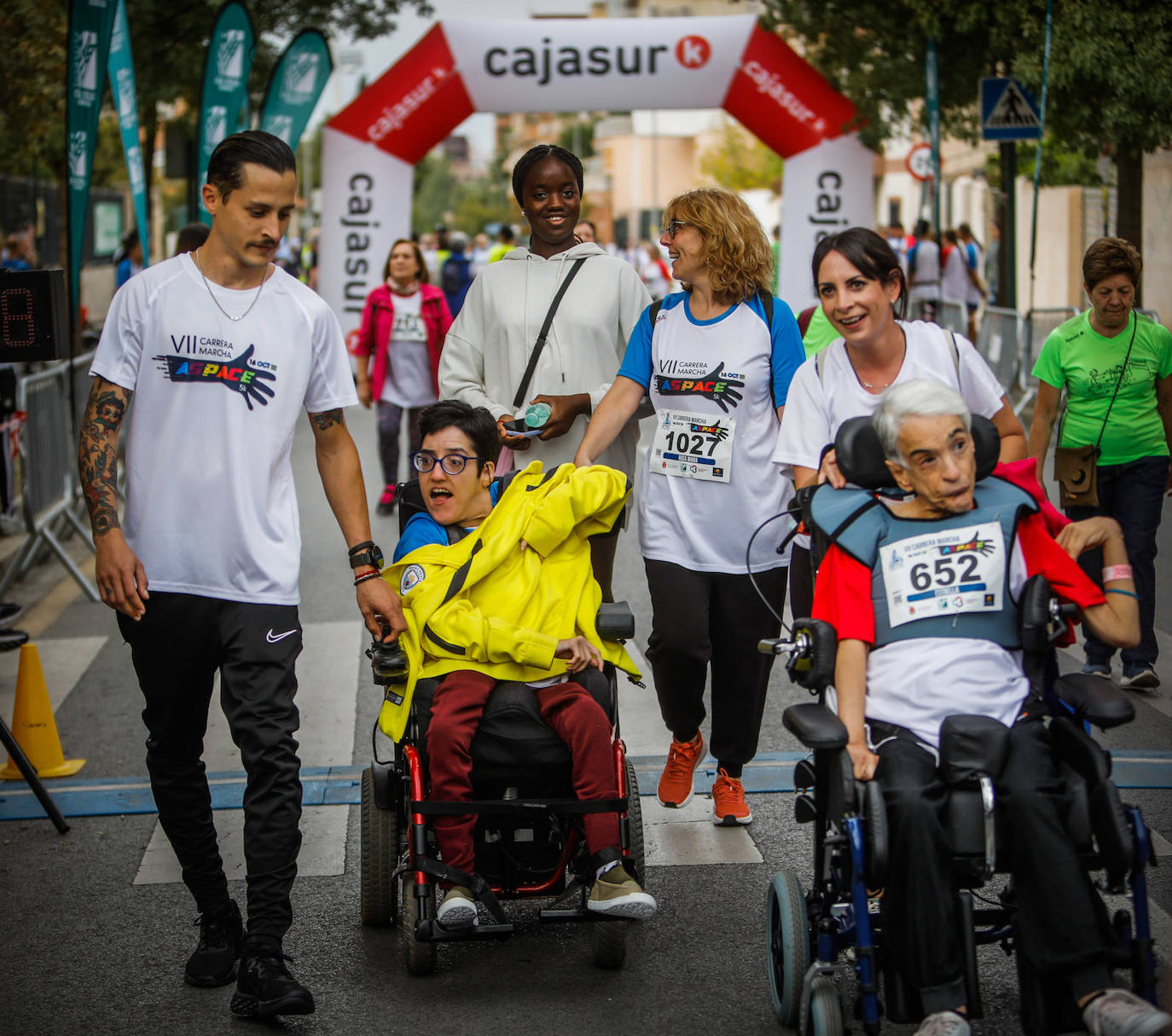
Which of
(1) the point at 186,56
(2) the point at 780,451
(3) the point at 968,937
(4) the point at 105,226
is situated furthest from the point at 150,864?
(4) the point at 105,226

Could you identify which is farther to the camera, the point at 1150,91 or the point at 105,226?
the point at 105,226

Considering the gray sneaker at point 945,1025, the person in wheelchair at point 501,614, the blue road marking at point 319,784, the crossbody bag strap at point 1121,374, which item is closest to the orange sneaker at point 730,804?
the blue road marking at point 319,784

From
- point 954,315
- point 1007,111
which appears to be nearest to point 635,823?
point 1007,111

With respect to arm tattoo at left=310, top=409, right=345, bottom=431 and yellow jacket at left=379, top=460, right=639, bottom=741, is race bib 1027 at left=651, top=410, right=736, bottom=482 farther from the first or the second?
arm tattoo at left=310, top=409, right=345, bottom=431

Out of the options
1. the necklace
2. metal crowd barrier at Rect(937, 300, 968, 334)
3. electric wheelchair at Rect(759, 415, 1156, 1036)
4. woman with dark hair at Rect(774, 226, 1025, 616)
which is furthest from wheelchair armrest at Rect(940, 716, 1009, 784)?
metal crowd barrier at Rect(937, 300, 968, 334)

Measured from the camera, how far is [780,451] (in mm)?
4570

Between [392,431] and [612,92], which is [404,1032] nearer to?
→ [392,431]

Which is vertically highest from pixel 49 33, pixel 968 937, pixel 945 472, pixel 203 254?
pixel 49 33

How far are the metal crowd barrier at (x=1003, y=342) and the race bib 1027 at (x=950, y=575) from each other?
1239 centimetres

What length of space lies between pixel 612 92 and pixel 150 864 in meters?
12.2

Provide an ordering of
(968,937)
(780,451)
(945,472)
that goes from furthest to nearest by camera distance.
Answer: (780,451) < (945,472) < (968,937)

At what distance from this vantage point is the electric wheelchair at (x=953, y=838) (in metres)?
3.35

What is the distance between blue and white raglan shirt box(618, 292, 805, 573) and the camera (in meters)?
5.07

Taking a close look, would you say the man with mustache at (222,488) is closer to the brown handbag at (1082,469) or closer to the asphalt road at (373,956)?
the asphalt road at (373,956)
